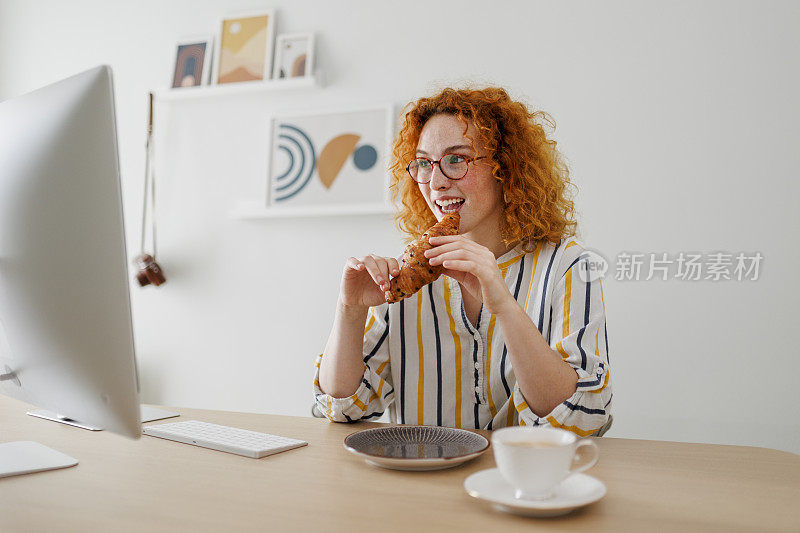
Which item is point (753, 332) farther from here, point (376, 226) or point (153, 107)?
point (153, 107)

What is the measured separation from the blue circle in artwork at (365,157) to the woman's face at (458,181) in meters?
1.04

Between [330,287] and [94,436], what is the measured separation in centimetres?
152

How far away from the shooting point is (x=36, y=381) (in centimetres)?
81

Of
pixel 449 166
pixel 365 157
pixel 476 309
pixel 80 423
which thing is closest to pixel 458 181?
pixel 449 166

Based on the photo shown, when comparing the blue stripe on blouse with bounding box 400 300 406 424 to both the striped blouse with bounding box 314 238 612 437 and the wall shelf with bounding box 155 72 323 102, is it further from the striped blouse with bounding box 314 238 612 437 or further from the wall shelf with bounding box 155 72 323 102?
the wall shelf with bounding box 155 72 323 102

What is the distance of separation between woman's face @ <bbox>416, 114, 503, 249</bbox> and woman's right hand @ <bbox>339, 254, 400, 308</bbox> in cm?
24

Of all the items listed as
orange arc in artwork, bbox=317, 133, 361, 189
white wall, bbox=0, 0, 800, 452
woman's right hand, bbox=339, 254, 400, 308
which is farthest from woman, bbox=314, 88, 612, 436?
orange arc in artwork, bbox=317, 133, 361, 189

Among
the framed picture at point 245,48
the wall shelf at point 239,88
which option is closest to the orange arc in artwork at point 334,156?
the wall shelf at point 239,88

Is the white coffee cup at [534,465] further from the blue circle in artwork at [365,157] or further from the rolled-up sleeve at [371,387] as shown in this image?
the blue circle in artwork at [365,157]

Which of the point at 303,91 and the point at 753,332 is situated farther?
the point at 303,91

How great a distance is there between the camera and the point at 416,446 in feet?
3.10

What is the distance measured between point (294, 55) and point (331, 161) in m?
0.49

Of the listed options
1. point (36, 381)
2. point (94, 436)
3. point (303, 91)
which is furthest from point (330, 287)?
point (36, 381)

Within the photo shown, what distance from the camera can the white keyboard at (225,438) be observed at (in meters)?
0.95
